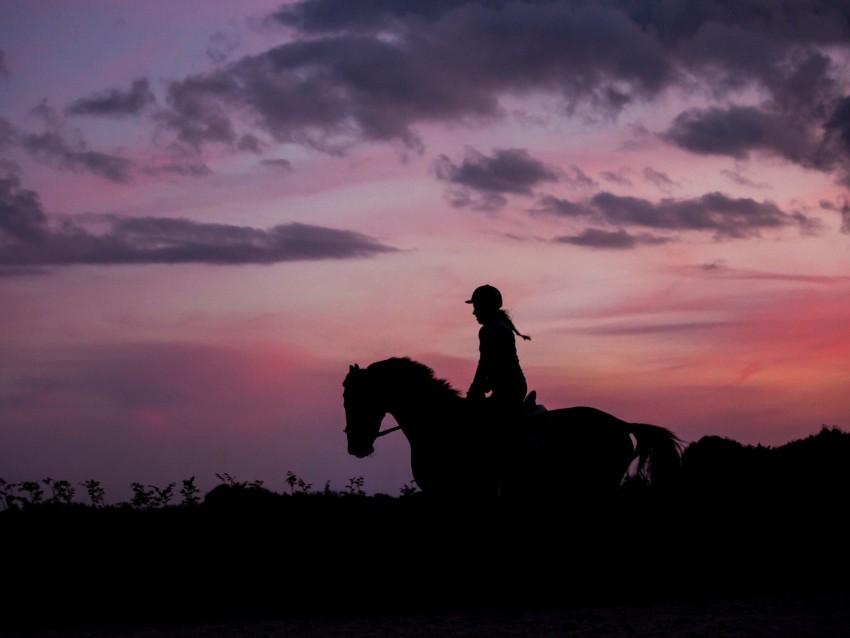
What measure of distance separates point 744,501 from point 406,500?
483 cm

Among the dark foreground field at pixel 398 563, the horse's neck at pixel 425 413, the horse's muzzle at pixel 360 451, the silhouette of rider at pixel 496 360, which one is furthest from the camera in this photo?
the horse's muzzle at pixel 360 451

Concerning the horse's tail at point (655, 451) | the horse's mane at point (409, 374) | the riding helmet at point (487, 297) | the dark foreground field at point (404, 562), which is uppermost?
the riding helmet at point (487, 297)

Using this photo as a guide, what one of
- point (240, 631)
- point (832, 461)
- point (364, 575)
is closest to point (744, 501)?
point (832, 461)

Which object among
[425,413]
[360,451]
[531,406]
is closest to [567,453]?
[531,406]

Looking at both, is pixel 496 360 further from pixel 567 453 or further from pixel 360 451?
pixel 360 451

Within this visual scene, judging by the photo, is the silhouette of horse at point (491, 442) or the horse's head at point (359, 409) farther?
the horse's head at point (359, 409)

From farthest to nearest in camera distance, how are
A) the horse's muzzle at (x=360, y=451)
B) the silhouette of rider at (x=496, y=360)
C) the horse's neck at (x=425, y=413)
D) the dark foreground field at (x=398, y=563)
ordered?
the horse's muzzle at (x=360, y=451) < the horse's neck at (x=425, y=413) < the dark foreground field at (x=398, y=563) < the silhouette of rider at (x=496, y=360)

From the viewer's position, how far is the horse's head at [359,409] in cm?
1308

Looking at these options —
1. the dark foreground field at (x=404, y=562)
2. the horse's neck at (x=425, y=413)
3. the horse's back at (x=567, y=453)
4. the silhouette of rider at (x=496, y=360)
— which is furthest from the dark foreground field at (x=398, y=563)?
the silhouette of rider at (x=496, y=360)

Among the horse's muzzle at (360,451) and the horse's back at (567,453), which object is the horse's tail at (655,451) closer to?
the horse's back at (567,453)

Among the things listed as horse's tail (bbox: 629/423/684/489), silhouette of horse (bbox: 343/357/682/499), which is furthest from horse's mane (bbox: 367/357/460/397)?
horse's tail (bbox: 629/423/684/489)

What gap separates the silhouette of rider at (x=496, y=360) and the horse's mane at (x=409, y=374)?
1.79 ft

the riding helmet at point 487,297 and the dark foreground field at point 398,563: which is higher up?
the riding helmet at point 487,297

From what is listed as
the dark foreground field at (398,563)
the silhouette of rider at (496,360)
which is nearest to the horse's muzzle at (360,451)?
the dark foreground field at (398,563)
